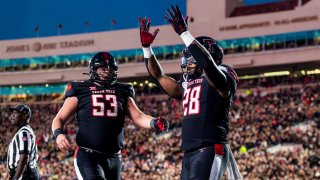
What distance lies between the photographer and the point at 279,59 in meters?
43.0

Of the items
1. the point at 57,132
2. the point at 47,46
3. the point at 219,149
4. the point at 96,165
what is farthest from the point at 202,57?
the point at 47,46

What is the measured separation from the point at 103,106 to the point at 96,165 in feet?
2.30

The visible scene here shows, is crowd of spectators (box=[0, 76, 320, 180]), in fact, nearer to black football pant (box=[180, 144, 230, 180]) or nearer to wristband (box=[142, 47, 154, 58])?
wristband (box=[142, 47, 154, 58])

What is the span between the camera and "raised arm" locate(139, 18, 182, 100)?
672cm

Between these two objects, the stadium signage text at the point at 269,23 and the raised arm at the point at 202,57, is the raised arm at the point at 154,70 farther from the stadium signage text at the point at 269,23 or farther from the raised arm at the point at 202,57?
the stadium signage text at the point at 269,23

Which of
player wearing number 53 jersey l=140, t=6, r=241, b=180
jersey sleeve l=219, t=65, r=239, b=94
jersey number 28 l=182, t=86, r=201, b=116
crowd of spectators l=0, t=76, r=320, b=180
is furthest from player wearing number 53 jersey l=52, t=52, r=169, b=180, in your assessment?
crowd of spectators l=0, t=76, r=320, b=180

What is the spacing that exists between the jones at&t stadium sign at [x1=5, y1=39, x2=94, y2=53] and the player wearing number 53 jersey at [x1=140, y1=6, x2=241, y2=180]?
46369 millimetres

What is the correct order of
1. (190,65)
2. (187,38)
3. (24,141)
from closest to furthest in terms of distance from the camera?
(187,38) < (190,65) < (24,141)

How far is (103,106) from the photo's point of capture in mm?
6699

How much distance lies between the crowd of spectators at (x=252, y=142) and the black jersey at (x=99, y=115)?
56.0ft

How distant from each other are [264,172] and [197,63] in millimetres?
18214

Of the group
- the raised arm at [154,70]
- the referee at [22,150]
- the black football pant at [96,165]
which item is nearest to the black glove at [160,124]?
the raised arm at [154,70]

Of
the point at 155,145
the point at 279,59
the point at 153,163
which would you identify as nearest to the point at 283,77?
the point at 279,59

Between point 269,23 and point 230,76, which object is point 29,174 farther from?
point 269,23
